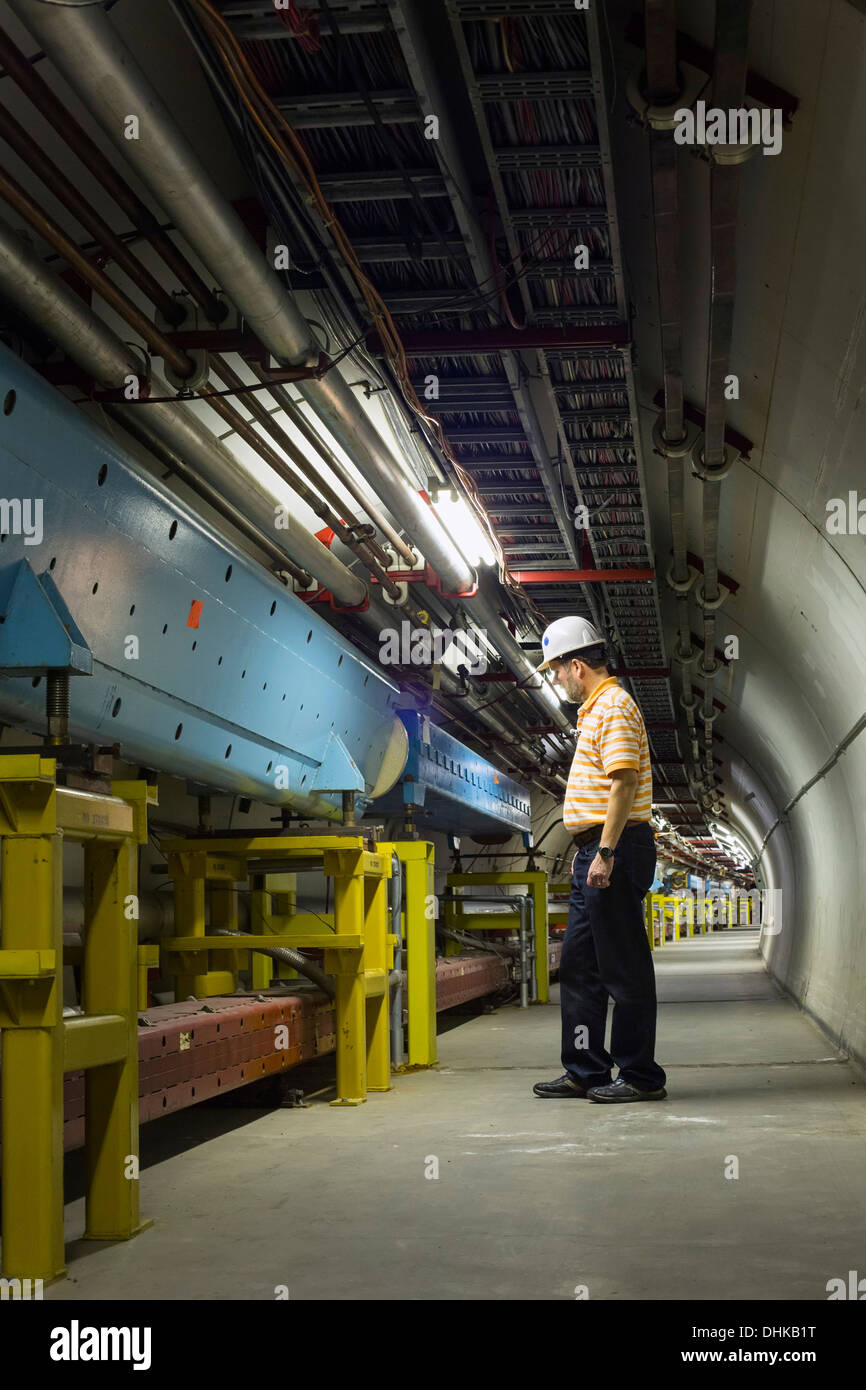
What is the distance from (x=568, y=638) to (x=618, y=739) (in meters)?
0.60

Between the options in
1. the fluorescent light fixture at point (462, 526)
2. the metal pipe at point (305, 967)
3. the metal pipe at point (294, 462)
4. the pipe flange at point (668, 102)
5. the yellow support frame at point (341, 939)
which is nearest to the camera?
the pipe flange at point (668, 102)

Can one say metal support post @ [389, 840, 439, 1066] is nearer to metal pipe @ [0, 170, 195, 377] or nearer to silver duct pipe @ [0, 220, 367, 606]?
silver duct pipe @ [0, 220, 367, 606]

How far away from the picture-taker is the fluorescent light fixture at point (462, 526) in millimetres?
6613

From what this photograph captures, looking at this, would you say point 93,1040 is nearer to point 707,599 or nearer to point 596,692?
point 596,692

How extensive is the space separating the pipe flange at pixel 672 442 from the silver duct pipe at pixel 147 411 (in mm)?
1789

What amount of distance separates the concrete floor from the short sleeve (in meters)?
1.41

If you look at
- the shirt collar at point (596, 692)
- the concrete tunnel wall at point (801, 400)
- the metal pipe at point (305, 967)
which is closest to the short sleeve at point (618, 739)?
the shirt collar at point (596, 692)

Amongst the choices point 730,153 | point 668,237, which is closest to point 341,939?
point 668,237

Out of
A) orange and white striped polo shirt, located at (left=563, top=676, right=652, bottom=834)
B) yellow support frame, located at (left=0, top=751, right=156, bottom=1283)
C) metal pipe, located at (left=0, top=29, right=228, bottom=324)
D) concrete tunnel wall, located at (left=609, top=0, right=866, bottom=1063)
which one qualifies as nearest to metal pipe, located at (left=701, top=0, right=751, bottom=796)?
concrete tunnel wall, located at (left=609, top=0, right=866, bottom=1063)

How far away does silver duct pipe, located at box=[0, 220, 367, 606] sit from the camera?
12.2ft

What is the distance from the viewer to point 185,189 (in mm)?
3586

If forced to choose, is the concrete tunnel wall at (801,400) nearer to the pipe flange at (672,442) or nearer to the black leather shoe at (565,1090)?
the pipe flange at (672,442)
